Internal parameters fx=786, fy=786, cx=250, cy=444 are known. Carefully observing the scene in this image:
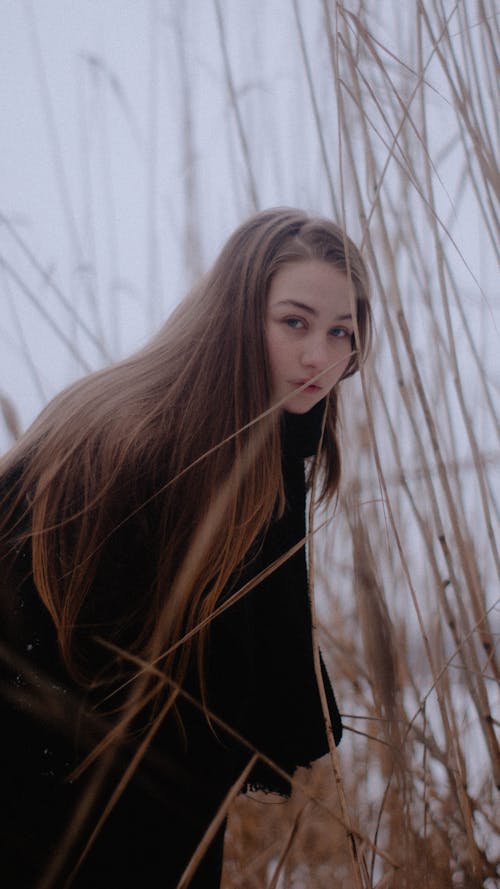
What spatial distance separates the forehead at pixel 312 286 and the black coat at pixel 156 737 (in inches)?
4.2

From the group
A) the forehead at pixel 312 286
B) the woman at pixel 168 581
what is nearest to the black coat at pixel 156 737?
the woman at pixel 168 581

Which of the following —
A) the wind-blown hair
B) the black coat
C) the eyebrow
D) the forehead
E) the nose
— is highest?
the forehead

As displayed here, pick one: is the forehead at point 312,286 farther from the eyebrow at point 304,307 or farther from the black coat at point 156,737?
the black coat at point 156,737

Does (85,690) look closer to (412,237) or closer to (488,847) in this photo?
(488,847)

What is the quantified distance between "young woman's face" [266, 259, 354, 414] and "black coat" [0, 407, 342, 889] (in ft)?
0.20

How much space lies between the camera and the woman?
58 cm

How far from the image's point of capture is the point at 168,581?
58 centimetres

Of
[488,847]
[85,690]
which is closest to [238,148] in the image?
[85,690]

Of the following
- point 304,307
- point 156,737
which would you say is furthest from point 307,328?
point 156,737

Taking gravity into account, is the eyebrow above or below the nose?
above

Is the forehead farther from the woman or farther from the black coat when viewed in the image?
the black coat

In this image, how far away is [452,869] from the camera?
65cm

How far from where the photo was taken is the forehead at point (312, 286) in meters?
0.63

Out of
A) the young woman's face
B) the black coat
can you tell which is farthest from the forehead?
the black coat
